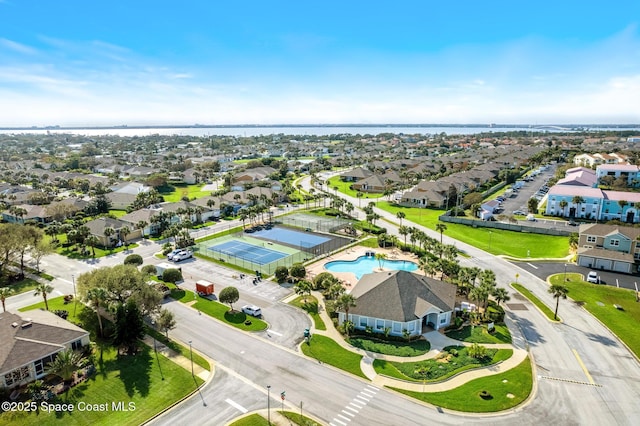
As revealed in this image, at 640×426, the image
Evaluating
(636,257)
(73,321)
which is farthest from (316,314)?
(636,257)

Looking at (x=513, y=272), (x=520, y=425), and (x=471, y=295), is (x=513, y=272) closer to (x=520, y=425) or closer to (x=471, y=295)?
(x=471, y=295)

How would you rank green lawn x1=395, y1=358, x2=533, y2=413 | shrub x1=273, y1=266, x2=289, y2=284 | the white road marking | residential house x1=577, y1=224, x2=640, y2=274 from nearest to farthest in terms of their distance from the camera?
the white road marking, green lawn x1=395, y1=358, x2=533, y2=413, shrub x1=273, y1=266, x2=289, y2=284, residential house x1=577, y1=224, x2=640, y2=274

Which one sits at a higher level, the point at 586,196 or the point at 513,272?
the point at 586,196

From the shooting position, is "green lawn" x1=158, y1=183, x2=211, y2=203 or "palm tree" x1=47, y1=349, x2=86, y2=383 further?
"green lawn" x1=158, y1=183, x2=211, y2=203

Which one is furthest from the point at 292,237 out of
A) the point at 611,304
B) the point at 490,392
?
the point at 611,304

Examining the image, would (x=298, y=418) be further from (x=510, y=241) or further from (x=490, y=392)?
(x=510, y=241)

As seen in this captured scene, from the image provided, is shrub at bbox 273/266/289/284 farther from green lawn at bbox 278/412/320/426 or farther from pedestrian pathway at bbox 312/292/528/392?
green lawn at bbox 278/412/320/426

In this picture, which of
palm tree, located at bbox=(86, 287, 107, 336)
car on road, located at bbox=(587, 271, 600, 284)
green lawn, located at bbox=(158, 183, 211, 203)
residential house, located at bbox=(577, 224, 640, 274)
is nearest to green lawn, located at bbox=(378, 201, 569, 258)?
residential house, located at bbox=(577, 224, 640, 274)
